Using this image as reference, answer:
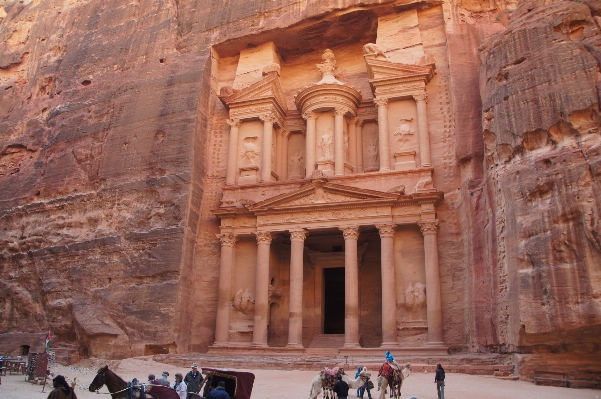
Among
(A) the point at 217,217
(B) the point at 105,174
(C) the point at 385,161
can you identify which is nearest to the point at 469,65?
(C) the point at 385,161

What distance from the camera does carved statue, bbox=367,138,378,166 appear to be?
22766 millimetres

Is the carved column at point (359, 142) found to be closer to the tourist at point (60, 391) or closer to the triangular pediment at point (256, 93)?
the triangular pediment at point (256, 93)

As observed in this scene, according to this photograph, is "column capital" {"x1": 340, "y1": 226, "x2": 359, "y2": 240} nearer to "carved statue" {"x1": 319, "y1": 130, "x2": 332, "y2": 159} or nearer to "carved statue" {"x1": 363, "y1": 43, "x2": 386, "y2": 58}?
"carved statue" {"x1": 319, "y1": 130, "x2": 332, "y2": 159}

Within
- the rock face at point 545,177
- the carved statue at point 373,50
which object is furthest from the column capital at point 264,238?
the carved statue at point 373,50

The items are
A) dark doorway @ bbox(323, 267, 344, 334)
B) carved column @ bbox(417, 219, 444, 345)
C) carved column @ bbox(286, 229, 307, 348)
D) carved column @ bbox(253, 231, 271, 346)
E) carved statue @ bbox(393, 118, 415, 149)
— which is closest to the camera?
carved column @ bbox(417, 219, 444, 345)

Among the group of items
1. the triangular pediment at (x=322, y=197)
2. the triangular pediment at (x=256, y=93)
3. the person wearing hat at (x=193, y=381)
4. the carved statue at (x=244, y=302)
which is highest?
the triangular pediment at (x=256, y=93)

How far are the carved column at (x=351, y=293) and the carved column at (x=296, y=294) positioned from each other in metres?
1.62

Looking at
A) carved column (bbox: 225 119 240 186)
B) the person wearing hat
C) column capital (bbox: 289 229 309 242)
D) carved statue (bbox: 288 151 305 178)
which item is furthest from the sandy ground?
carved statue (bbox: 288 151 305 178)

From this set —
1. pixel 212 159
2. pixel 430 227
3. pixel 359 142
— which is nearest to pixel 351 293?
pixel 430 227

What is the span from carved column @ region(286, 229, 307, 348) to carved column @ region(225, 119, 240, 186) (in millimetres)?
3892

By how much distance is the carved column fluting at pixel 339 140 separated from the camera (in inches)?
838

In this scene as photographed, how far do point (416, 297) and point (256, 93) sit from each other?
10761mm

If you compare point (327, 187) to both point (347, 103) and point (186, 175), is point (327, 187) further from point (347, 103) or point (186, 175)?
point (186, 175)

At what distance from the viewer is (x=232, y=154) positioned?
74.4 ft
